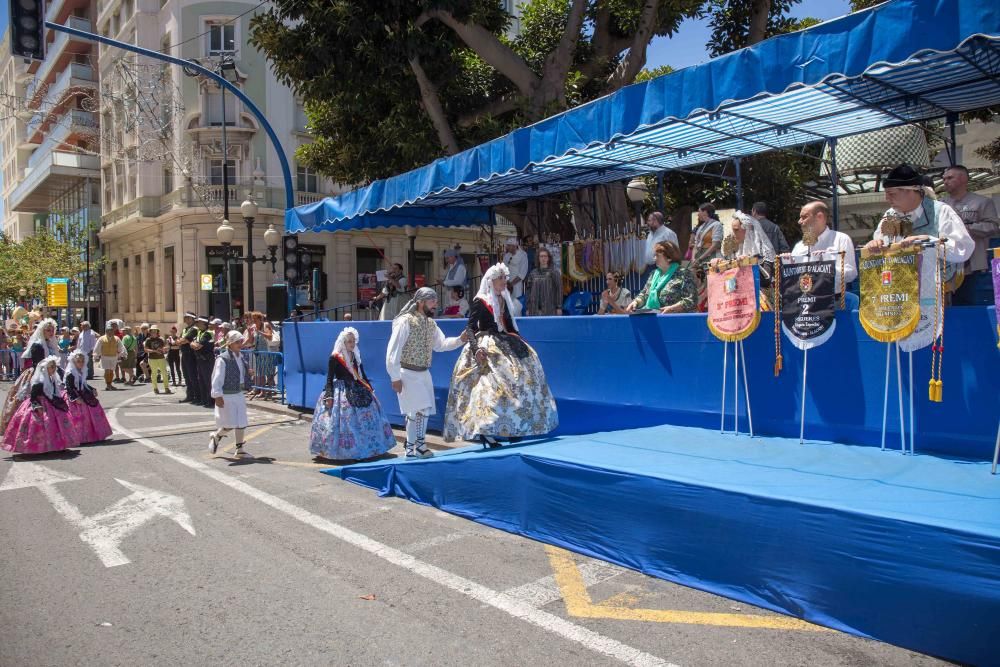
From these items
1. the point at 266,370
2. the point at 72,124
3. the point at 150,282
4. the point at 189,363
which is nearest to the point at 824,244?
the point at 266,370

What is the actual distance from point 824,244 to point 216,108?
3538 centimetres

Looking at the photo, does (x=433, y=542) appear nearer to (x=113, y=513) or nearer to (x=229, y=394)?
(x=113, y=513)

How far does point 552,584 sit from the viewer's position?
4.99 metres

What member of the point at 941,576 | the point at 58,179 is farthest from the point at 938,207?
the point at 58,179

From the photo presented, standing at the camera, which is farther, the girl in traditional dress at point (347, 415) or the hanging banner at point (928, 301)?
the girl in traditional dress at point (347, 415)

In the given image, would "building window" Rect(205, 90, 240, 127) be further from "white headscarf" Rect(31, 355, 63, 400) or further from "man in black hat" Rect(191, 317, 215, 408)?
"white headscarf" Rect(31, 355, 63, 400)

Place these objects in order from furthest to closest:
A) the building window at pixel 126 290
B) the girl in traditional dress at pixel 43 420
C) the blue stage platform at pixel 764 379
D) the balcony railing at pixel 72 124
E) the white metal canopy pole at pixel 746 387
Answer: the building window at pixel 126 290 < the balcony railing at pixel 72 124 < the girl in traditional dress at pixel 43 420 < the white metal canopy pole at pixel 746 387 < the blue stage platform at pixel 764 379

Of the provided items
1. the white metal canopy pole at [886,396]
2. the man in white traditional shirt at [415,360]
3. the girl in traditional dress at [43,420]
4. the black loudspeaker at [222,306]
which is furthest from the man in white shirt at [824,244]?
the black loudspeaker at [222,306]

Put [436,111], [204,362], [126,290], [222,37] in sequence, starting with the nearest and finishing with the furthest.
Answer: [436,111], [204,362], [222,37], [126,290]

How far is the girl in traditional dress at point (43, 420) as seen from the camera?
403 inches

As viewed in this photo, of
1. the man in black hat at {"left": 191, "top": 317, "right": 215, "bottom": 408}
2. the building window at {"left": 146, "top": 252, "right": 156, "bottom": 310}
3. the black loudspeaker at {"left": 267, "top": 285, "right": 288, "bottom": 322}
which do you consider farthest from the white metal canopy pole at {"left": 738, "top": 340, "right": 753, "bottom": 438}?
the building window at {"left": 146, "top": 252, "right": 156, "bottom": 310}

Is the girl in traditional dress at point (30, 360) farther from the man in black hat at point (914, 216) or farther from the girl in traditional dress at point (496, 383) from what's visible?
the man in black hat at point (914, 216)

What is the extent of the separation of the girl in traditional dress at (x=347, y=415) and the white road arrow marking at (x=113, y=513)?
2075mm

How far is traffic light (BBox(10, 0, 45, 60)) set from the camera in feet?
37.1
